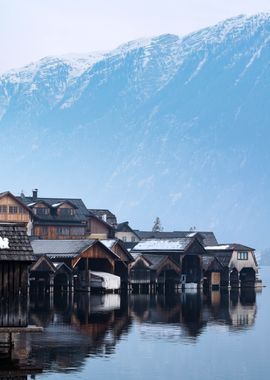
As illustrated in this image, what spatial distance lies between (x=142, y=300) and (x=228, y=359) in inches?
1867

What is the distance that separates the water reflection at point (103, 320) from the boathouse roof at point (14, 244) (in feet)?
14.7

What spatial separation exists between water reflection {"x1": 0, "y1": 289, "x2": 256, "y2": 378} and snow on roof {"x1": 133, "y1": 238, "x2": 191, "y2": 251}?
1190cm

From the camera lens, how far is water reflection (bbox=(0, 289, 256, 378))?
156 ft

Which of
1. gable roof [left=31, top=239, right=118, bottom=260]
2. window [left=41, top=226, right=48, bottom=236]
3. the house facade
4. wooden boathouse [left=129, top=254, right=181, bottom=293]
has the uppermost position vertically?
the house facade

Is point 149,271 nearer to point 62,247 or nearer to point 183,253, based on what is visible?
point 183,253

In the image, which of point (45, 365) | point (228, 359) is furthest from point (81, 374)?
point (228, 359)

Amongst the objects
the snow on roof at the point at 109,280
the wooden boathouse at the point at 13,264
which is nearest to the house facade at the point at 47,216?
the snow on roof at the point at 109,280

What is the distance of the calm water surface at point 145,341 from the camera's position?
44844 mm

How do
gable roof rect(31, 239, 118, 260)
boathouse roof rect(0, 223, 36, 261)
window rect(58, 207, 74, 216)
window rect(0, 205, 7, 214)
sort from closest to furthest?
boathouse roof rect(0, 223, 36, 261)
gable roof rect(31, 239, 118, 260)
window rect(0, 205, 7, 214)
window rect(58, 207, 74, 216)

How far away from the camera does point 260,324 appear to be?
72.4 meters

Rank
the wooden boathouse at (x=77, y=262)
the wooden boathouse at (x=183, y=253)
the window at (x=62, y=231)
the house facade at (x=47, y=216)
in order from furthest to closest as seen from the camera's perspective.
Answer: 1. the window at (x=62, y=231)
2. the house facade at (x=47, y=216)
3. the wooden boathouse at (x=183, y=253)
4. the wooden boathouse at (x=77, y=262)

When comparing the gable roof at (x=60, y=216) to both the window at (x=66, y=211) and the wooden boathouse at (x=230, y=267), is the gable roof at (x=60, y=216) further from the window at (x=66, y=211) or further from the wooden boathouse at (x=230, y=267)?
the wooden boathouse at (x=230, y=267)

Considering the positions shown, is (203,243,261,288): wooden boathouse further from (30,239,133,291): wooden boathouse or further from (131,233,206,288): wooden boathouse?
(30,239,133,291): wooden boathouse

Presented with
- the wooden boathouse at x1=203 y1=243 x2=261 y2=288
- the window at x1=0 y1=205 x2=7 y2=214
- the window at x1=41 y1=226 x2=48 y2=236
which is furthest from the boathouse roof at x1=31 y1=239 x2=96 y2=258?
the window at x1=41 y1=226 x2=48 y2=236
